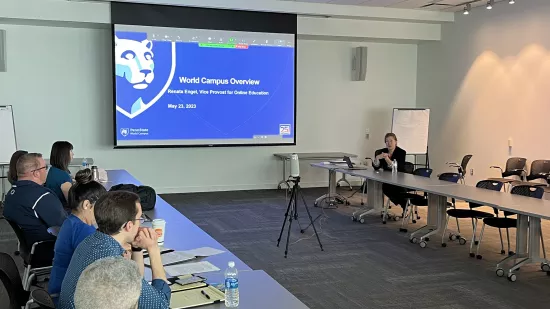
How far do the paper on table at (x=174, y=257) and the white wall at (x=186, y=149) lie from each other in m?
7.03

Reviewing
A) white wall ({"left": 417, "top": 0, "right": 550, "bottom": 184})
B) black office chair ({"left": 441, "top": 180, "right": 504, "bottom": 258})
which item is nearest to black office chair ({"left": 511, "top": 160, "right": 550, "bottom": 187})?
white wall ({"left": 417, "top": 0, "right": 550, "bottom": 184})

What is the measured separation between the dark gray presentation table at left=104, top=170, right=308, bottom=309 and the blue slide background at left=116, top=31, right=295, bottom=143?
16.8ft

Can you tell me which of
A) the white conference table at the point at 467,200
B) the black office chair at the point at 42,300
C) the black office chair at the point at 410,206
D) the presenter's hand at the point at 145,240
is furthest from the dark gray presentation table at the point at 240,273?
the black office chair at the point at 410,206

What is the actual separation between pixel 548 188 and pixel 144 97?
21.1 feet

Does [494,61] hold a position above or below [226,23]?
below

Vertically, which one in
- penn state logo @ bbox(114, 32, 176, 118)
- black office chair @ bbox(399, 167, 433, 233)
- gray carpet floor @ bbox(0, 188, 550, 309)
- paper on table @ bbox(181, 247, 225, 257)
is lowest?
gray carpet floor @ bbox(0, 188, 550, 309)

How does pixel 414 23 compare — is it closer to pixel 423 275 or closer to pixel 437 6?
pixel 437 6

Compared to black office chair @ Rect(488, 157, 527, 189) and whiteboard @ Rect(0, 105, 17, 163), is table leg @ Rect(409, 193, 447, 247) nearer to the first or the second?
black office chair @ Rect(488, 157, 527, 189)

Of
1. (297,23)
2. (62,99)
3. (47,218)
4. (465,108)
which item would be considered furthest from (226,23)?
(47,218)

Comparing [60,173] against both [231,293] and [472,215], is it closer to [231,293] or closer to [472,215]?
[231,293]

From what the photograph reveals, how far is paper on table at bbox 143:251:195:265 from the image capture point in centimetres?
304

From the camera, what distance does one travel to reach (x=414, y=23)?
36.6ft

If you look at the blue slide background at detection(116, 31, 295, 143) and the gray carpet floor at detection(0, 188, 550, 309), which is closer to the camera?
the gray carpet floor at detection(0, 188, 550, 309)

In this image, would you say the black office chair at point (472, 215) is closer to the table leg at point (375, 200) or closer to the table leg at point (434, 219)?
the table leg at point (434, 219)
